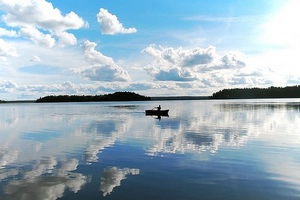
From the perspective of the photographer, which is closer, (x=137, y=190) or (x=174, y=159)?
(x=137, y=190)

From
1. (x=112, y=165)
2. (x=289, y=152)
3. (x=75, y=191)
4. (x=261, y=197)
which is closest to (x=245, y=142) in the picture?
(x=289, y=152)

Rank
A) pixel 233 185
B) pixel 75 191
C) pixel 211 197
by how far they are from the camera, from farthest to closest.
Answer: pixel 233 185 → pixel 75 191 → pixel 211 197

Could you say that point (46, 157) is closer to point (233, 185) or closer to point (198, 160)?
point (198, 160)

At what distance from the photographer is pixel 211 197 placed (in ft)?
48.4

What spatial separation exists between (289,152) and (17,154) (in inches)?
955

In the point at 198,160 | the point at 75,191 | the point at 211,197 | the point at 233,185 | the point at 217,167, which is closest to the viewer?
the point at 211,197

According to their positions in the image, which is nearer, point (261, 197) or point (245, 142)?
point (261, 197)

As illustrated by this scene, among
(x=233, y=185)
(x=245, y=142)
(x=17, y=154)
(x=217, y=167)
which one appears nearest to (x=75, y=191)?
(x=233, y=185)

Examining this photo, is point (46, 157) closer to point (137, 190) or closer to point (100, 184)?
point (100, 184)

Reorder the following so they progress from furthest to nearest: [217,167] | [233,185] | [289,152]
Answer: [289,152]
[217,167]
[233,185]

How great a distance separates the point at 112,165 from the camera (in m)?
22.2

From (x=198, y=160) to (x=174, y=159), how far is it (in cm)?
186

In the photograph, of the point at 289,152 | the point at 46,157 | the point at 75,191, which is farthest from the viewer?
the point at 289,152

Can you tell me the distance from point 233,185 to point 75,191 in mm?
8433
